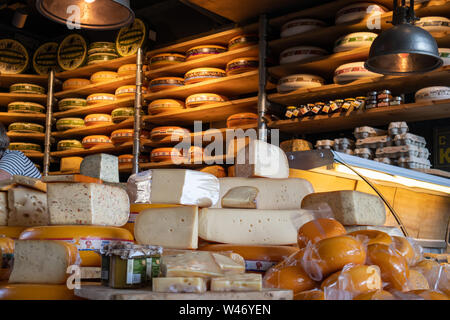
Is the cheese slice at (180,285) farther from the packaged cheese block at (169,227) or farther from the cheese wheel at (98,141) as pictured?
the cheese wheel at (98,141)

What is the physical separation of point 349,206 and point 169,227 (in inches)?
21.7

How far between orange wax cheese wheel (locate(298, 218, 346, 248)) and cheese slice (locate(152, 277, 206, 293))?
387mm

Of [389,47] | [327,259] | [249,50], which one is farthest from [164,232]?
[249,50]

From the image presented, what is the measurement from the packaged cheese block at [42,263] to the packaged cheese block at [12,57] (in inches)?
192

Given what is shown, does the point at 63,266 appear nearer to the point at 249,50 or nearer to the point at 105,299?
the point at 105,299

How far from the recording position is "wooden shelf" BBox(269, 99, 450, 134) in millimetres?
3059

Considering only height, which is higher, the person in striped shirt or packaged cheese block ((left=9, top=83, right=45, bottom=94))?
packaged cheese block ((left=9, top=83, right=45, bottom=94))

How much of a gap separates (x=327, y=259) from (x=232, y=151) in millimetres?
2889

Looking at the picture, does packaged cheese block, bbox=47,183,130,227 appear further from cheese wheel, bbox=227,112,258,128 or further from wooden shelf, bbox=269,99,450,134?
cheese wheel, bbox=227,112,258,128

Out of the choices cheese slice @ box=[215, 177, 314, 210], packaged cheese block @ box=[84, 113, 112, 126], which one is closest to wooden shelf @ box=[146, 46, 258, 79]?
packaged cheese block @ box=[84, 113, 112, 126]

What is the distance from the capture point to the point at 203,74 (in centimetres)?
417

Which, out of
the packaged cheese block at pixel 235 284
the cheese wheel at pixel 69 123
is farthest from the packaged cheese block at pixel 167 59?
the packaged cheese block at pixel 235 284

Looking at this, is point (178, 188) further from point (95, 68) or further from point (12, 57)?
point (12, 57)

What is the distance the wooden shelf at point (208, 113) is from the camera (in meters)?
4.04
